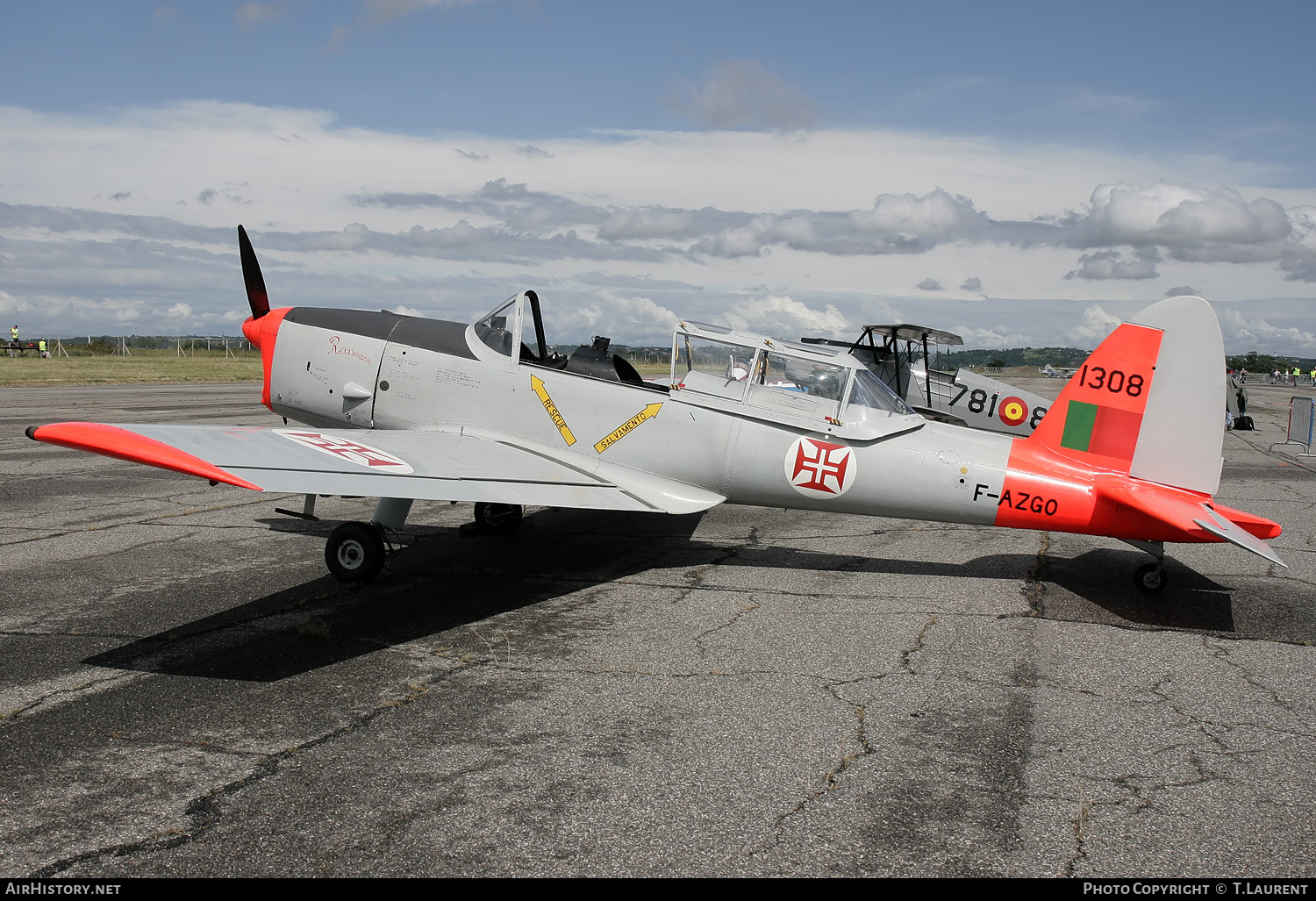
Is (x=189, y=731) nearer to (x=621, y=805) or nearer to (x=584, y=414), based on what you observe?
(x=621, y=805)

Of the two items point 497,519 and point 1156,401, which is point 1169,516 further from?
point 497,519

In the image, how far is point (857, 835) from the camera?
3664mm

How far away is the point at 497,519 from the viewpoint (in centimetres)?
952

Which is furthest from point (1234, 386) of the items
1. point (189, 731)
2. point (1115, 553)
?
point (189, 731)

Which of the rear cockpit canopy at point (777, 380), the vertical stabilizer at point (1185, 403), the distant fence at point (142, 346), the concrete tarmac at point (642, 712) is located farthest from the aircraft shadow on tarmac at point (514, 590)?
the distant fence at point (142, 346)

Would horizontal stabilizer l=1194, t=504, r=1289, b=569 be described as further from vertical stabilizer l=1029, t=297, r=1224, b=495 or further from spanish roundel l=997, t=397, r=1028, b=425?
spanish roundel l=997, t=397, r=1028, b=425

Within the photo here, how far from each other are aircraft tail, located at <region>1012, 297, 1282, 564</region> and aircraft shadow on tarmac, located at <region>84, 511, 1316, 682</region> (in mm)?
796

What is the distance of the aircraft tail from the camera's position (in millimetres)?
7273

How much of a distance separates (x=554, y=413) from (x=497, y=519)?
1691mm

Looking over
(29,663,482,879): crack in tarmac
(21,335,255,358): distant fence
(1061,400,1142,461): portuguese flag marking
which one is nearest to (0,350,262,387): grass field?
(21,335,255,358): distant fence

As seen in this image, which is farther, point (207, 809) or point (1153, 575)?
point (1153, 575)

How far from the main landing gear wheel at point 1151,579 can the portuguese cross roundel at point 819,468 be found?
2604 millimetres

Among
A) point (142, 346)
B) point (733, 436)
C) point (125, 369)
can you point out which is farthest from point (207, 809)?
point (142, 346)

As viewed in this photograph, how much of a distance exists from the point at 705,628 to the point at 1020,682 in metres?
2.14
